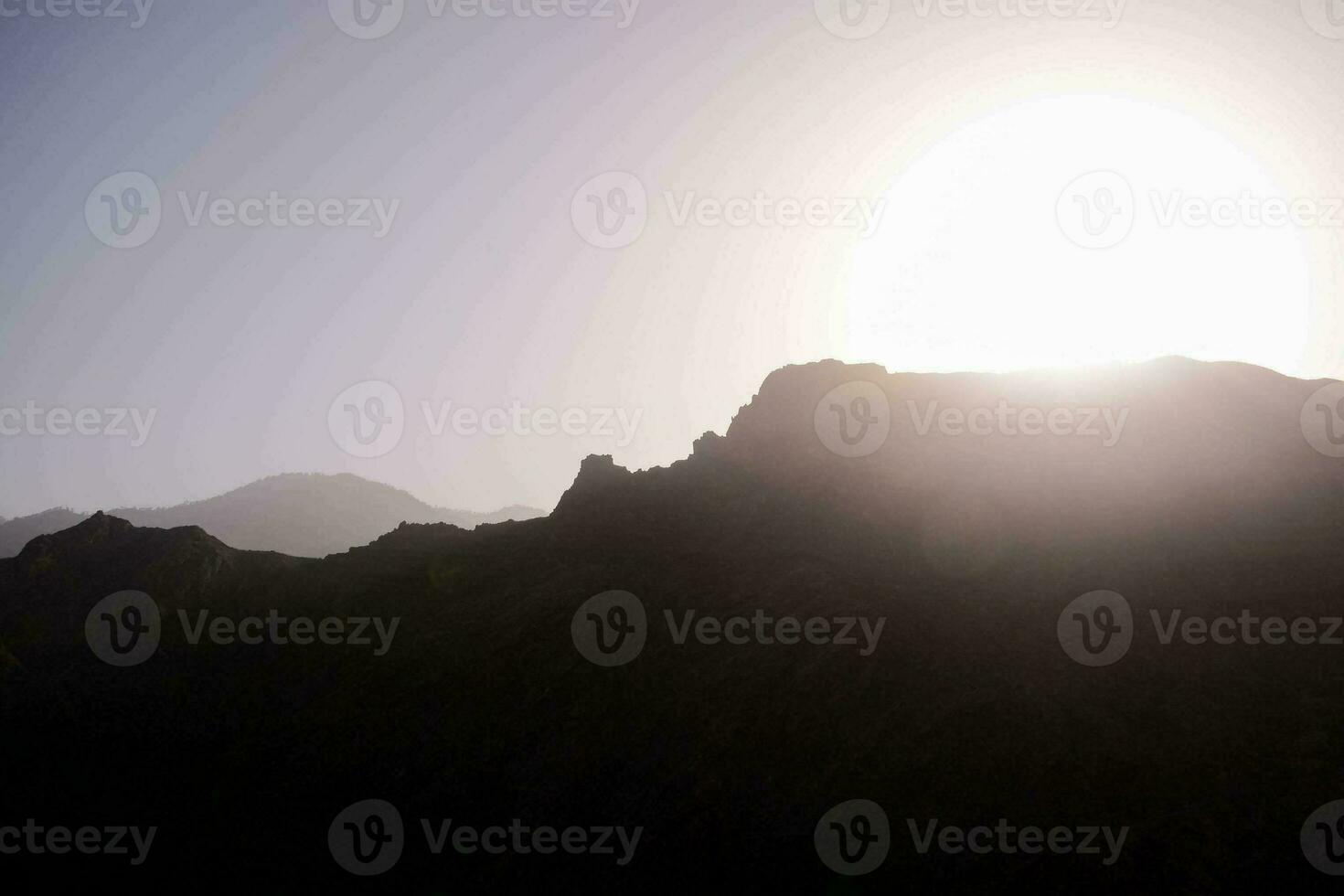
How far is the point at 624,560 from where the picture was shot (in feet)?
97.5

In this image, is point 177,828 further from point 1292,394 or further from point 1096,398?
point 1292,394

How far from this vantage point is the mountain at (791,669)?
19094 millimetres

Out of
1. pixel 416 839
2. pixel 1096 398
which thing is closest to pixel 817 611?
pixel 416 839
